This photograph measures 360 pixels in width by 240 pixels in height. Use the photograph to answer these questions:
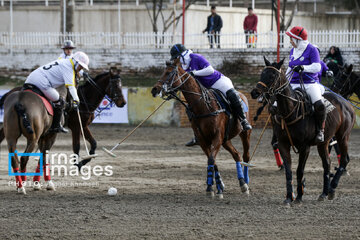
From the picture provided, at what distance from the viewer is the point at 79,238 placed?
29.0ft

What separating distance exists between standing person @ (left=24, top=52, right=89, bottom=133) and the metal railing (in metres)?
14.6

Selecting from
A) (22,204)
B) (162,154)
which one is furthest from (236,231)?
(162,154)

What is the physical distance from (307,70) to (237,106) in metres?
1.68

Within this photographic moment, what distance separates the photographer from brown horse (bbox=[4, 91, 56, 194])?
1192 centimetres

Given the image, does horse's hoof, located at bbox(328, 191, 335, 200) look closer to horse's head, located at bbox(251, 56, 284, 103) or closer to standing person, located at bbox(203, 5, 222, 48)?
horse's head, located at bbox(251, 56, 284, 103)

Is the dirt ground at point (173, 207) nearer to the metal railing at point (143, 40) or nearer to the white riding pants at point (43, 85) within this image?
the white riding pants at point (43, 85)

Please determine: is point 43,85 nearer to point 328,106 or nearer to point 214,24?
point 328,106

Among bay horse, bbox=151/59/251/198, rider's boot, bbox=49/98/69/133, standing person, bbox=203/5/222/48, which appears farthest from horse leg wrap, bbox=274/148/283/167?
standing person, bbox=203/5/222/48

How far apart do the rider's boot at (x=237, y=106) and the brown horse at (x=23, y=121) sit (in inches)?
132

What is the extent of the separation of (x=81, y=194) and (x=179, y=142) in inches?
362

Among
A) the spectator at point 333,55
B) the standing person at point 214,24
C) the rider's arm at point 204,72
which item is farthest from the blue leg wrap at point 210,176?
the standing person at point 214,24

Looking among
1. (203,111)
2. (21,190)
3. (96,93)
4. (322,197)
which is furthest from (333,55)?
(21,190)

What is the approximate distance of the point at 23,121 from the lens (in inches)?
468

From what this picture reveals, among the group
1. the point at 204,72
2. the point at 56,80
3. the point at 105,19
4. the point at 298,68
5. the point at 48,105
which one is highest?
the point at 105,19
